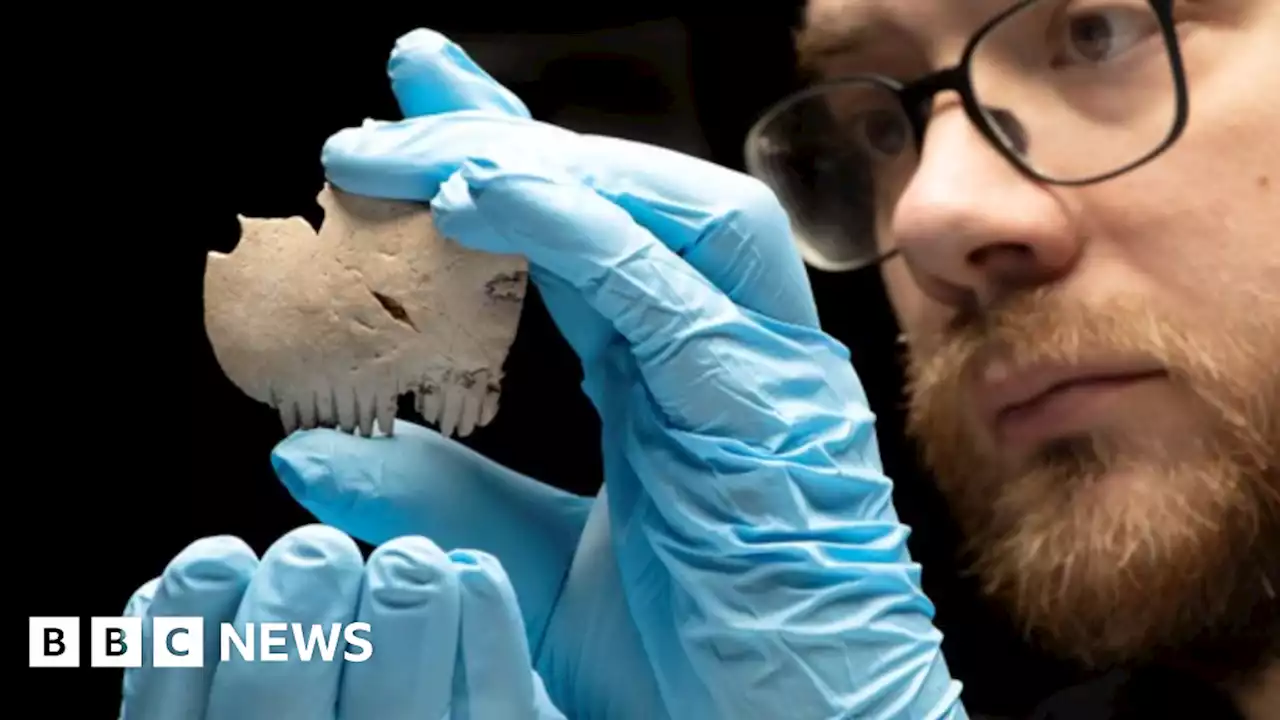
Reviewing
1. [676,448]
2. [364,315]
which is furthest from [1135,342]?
[364,315]

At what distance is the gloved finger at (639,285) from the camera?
89 centimetres

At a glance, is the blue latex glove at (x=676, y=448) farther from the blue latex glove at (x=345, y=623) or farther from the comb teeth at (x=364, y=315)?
the blue latex glove at (x=345, y=623)

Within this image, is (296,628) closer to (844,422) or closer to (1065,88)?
(844,422)

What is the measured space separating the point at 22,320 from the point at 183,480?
237 millimetres

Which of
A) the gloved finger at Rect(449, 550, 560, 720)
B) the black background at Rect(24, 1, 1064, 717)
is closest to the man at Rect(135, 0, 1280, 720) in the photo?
the gloved finger at Rect(449, 550, 560, 720)

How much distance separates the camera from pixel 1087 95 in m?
1.17

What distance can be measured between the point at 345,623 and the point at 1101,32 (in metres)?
0.87

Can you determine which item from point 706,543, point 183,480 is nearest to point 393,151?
point 706,543

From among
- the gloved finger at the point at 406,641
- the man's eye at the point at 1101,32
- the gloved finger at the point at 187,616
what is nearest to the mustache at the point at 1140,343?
the man's eye at the point at 1101,32

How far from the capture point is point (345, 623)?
0.84 meters

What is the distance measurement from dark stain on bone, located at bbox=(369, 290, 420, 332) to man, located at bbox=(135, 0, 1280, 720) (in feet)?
0.26

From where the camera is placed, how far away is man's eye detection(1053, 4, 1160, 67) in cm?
114

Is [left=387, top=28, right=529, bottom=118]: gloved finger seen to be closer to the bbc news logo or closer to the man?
the man

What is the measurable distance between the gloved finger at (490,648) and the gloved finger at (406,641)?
0.01 meters
